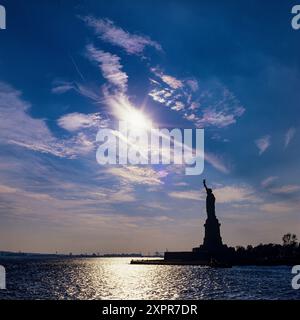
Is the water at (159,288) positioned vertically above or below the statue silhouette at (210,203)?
below

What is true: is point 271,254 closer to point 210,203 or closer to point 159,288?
point 210,203

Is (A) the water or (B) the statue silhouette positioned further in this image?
(B) the statue silhouette

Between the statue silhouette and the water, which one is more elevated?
the statue silhouette

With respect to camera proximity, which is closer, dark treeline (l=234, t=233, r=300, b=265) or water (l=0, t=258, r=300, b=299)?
water (l=0, t=258, r=300, b=299)

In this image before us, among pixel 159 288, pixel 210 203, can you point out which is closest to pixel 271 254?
pixel 210 203

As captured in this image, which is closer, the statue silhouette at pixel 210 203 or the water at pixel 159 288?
the water at pixel 159 288

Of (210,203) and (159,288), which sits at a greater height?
(210,203)

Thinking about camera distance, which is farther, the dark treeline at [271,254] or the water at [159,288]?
the dark treeline at [271,254]

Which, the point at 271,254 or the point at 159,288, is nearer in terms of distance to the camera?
the point at 159,288
